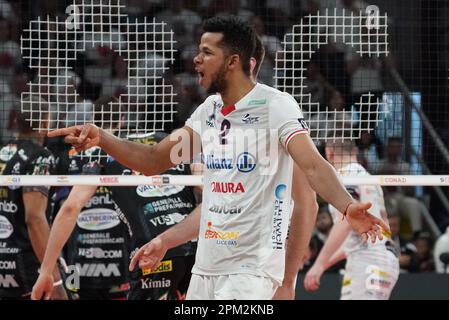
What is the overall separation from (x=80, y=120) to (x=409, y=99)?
4.25 m

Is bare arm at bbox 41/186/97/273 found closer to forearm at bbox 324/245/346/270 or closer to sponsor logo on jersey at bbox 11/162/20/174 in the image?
sponsor logo on jersey at bbox 11/162/20/174

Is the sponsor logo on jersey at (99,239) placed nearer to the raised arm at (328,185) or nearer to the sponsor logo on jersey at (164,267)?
the sponsor logo on jersey at (164,267)

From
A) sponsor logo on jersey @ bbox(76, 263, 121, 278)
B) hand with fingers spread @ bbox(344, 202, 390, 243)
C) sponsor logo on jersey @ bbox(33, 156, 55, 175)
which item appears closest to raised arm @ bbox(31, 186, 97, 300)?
sponsor logo on jersey @ bbox(33, 156, 55, 175)

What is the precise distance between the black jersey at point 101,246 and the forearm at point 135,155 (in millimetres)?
3130

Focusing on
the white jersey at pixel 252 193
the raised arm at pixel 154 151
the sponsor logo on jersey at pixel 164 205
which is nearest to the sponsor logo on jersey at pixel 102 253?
the sponsor logo on jersey at pixel 164 205

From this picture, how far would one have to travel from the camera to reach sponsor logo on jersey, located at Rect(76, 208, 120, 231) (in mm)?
9875

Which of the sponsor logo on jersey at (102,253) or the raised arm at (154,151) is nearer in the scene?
the raised arm at (154,151)

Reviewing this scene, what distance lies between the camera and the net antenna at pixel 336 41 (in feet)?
30.6

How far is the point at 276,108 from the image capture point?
6.30 m

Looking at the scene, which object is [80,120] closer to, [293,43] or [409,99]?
[293,43]

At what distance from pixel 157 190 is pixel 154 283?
0.83 m

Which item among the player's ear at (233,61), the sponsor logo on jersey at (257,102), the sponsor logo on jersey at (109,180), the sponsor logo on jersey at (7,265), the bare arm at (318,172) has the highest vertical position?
the player's ear at (233,61)

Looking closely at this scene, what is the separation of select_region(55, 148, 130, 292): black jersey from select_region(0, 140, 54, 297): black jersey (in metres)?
0.52
